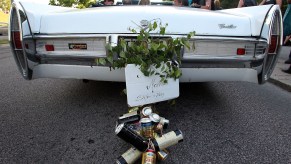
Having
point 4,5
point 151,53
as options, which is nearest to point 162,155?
point 151,53

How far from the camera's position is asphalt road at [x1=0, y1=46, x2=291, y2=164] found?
6.01 feet

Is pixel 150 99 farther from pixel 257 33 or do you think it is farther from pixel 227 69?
pixel 257 33

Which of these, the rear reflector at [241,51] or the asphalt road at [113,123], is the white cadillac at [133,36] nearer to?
the rear reflector at [241,51]

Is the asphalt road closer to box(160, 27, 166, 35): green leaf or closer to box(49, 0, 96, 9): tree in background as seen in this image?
box(160, 27, 166, 35): green leaf

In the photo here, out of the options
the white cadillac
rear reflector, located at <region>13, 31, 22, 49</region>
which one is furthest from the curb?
rear reflector, located at <region>13, 31, 22, 49</region>

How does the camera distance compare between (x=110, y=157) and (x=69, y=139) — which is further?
(x=69, y=139)

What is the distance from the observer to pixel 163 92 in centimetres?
192

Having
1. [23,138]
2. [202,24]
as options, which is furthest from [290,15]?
[23,138]

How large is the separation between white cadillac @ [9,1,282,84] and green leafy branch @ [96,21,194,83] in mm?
107

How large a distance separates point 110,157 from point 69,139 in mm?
450

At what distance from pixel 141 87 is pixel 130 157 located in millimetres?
522

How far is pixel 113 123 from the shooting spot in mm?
2350

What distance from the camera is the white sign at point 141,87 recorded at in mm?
1845

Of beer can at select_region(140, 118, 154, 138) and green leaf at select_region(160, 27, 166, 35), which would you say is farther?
green leaf at select_region(160, 27, 166, 35)
